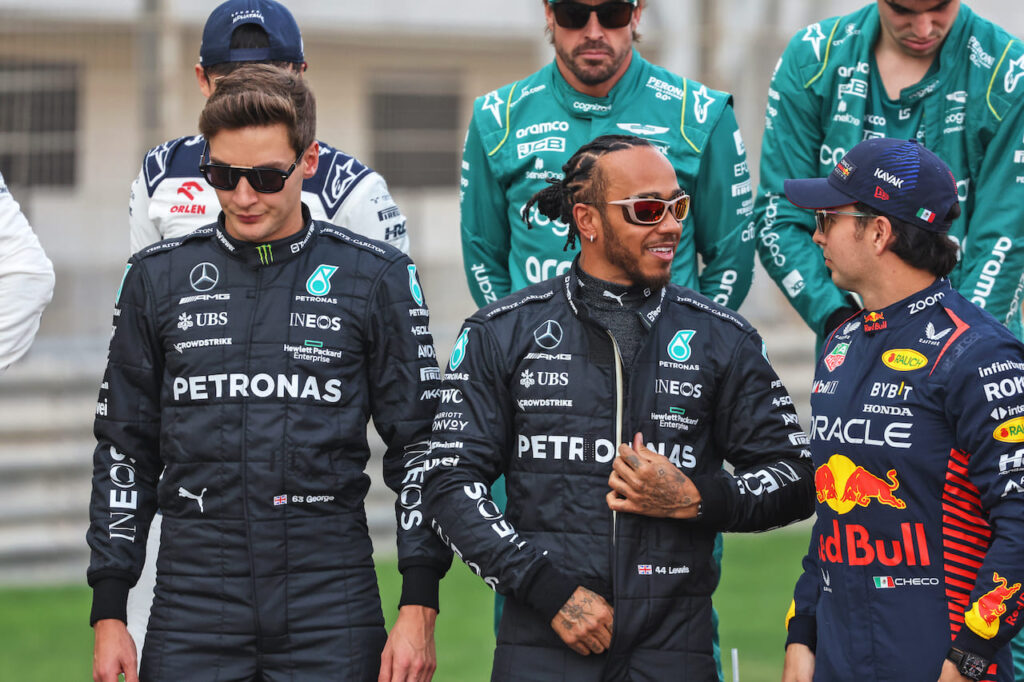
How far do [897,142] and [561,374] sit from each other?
99cm

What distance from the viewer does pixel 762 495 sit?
123 inches

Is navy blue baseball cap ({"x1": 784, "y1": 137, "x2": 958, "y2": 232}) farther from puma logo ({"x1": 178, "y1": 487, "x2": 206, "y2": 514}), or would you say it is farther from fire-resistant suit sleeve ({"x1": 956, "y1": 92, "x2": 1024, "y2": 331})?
puma logo ({"x1": 178, "y1": 487, "x2": 206, "y2": 514})

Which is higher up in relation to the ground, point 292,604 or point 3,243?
point 3,243

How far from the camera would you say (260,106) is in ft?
10.8

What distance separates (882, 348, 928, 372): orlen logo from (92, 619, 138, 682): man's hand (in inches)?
73.1

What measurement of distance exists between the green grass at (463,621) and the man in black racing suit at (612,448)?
3219mm

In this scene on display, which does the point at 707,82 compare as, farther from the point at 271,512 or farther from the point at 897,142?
the point at 271,512

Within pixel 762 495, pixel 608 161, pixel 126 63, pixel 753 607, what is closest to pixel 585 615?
pixel 762 495

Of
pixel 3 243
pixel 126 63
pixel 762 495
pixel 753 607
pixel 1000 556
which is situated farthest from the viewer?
pixel 126 63

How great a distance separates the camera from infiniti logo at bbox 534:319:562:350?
126 inches

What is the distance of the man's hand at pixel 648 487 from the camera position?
118 inches

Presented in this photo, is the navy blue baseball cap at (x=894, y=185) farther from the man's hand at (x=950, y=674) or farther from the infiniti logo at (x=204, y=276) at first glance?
the infiniti logo at (x=204, y=276)

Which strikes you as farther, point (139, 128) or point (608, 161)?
point (139, 128)

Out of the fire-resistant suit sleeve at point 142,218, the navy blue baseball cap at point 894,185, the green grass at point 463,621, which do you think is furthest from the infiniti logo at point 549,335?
the green grass at point 463,621
